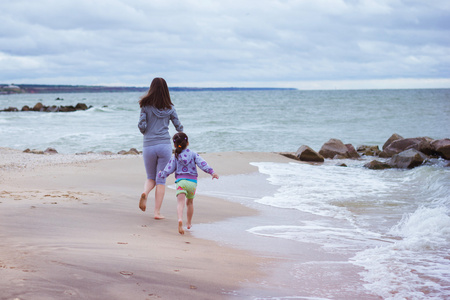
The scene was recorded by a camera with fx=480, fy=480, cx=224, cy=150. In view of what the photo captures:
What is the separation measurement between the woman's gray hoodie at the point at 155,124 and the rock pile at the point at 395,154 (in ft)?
28.8

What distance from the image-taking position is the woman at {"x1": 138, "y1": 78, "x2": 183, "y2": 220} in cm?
635

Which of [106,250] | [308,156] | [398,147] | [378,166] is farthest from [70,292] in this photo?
[398,147]

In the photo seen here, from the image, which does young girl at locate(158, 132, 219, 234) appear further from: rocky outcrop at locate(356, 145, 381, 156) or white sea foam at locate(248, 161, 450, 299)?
rocky outcrop at locate(356, 145, 381, 156)

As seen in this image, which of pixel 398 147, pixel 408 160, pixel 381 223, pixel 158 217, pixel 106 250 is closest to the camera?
pixel 106 250

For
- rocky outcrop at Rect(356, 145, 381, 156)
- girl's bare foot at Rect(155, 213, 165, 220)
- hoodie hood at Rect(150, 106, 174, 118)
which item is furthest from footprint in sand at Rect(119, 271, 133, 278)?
rocky outcrop at Rect(356, 145, 381, 156)

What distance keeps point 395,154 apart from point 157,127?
10268 millimetres

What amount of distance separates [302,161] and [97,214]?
977 cm

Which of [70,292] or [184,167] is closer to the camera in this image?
[70,292]

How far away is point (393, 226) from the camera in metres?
6.84

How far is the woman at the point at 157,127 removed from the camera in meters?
6.35

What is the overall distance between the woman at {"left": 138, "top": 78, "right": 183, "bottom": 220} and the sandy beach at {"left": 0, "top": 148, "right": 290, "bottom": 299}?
1.87ft

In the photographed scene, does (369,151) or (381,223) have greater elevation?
(369,151)

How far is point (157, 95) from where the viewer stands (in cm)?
635

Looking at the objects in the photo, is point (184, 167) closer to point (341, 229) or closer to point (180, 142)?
point (180, 142)
